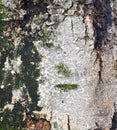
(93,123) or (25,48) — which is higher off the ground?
(25,48)

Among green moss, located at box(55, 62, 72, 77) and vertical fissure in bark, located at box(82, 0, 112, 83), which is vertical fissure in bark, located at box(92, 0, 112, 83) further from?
green moss, located at box(55, 62, 72, 77)

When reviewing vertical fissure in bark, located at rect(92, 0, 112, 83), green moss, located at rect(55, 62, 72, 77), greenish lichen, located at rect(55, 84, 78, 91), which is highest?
vertical fissure in bark, located at rect(92, 0, 112, 83)

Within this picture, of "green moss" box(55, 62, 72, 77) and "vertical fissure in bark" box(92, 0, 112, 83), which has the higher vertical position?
"vertical fissure in bark" box(92, 0, 112, 83)

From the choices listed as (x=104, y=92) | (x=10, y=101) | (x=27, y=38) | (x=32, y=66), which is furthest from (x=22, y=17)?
(x=104, y=92)

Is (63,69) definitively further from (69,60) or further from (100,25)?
(100,25)

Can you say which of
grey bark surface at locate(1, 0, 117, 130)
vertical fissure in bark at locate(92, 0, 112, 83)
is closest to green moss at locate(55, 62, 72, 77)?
grey bark surface at locate(1, 0, 117, 130)

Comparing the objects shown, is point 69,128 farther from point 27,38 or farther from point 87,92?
point 27,38

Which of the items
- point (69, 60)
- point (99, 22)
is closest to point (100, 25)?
point (99, 22)

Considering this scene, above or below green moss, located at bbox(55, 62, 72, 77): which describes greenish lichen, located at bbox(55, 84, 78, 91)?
below
